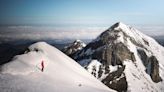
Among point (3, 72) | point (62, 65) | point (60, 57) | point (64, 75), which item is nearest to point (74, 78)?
point (64, 75)

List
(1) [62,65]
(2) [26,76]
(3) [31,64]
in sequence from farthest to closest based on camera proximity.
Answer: (1) [62,65] < (3) [31,64] < (2) [26,76]

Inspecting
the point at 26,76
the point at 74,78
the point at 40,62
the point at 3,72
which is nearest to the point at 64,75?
the point at 74,78

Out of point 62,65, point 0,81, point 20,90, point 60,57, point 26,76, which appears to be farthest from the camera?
point 60,57

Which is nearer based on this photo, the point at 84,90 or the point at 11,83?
the point at 11,83

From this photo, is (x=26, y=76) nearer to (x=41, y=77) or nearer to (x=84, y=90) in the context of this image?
(x=41, y=77)

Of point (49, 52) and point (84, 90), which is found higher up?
point (49, 52)

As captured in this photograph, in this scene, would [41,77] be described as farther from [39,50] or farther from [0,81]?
[39,50]
